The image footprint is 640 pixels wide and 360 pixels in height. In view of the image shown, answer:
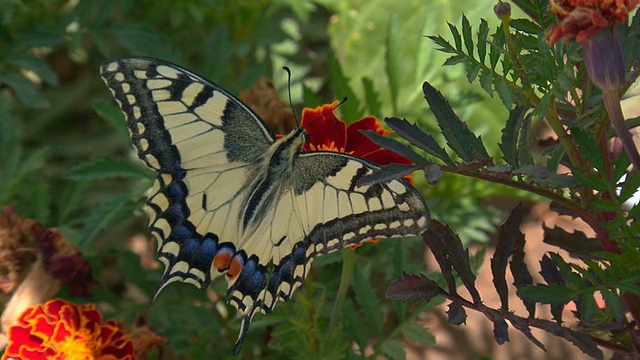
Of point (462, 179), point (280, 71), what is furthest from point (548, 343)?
point (280, 71)

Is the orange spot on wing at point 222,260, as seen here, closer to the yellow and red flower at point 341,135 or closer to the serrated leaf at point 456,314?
the yellow and red flower at point 341,135

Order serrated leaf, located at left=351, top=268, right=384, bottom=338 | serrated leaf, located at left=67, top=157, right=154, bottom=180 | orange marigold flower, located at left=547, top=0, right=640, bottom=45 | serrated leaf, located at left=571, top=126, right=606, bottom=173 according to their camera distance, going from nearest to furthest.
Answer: orange marigold flower, located at left=547, top=0, right=640, bottom=45
serrated leaf, located at left=571, top=126, right=606, bottom=173
serrated leaf, located at left=351, top=268, right=384, bottom=338
serrated leaf, located at left=67, top=157, right=154, bottom=180

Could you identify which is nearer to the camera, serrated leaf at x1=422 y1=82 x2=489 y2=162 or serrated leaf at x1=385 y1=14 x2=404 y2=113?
serrated leaf at x1=422 y1=82 x2=489 y2=162

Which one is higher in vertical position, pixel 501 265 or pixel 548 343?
pixel 501 265

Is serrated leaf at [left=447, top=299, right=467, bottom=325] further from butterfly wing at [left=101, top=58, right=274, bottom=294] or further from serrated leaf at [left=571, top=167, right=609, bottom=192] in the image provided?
butterfly wing at [left=101, top=58, right=274, bottom=294]

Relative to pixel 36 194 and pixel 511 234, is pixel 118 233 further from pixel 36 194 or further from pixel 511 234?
pixel 511 234

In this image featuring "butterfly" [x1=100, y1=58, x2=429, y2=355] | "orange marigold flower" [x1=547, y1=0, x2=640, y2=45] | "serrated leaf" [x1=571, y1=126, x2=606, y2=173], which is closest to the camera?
"orange marigold flower" [x1=547, y1=0, x2=640, y2=45]

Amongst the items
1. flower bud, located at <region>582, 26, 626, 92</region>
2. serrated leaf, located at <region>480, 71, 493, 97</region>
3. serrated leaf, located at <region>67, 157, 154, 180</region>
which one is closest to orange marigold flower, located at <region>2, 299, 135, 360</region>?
serrated leaf, located at <region>67, 157, 154, 180</region>
